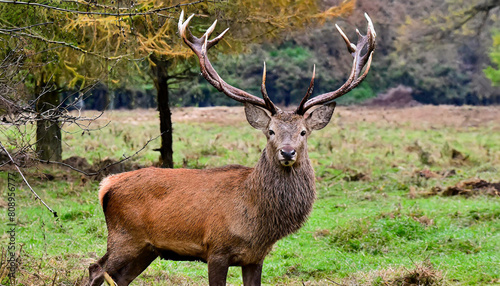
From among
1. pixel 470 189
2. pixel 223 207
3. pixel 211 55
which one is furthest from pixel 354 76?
pixel 211 55

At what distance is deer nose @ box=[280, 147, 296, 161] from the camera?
5355mm

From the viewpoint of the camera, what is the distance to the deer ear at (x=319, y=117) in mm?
5879

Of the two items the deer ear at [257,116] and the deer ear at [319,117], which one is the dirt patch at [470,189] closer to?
the deer ear at [319,117]

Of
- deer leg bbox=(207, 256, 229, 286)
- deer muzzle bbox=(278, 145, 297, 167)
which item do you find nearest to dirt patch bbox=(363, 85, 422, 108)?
deer muzzle bbox=(278, 145, 297, 167)

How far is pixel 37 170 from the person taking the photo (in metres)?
5.74

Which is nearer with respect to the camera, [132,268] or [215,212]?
[215,212]

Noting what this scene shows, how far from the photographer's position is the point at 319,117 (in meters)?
5.95

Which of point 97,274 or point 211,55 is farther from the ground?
point 211,55

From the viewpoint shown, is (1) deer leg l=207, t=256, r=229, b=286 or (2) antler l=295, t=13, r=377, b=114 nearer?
(1) deer leg l=207, t=256, r=229, b=286

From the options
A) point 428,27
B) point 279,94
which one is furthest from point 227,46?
point 279,94

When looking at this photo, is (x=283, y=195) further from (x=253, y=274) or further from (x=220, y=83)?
(x=220, y=83)

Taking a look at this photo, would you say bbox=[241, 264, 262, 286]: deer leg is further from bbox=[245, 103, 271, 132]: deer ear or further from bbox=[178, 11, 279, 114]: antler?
bbox=[178, 11, 279, 114]: antler

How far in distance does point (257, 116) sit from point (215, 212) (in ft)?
3.08

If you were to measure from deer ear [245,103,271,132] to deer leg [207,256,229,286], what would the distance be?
4.07ft
